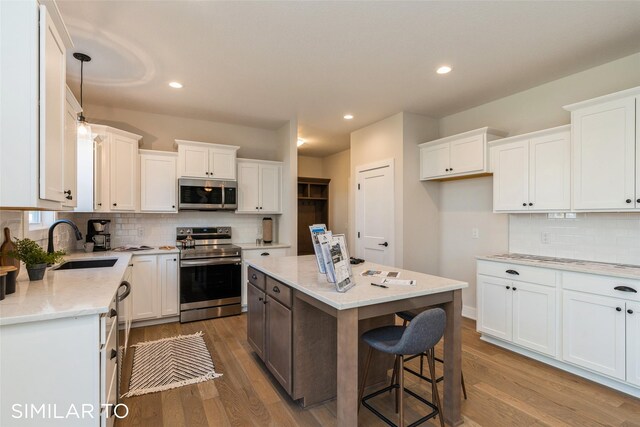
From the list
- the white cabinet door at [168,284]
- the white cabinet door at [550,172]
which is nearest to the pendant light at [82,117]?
the white cabinet door at [168,284]

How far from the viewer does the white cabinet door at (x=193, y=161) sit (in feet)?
14.0

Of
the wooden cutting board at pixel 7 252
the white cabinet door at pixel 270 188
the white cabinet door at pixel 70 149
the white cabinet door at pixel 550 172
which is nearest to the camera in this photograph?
the wooden cutting board at pixel 7 252

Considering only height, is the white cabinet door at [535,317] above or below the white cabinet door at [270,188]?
below

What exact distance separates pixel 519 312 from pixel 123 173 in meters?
4.73

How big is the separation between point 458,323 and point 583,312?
4.70 ft

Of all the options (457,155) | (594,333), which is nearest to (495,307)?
(594,333)

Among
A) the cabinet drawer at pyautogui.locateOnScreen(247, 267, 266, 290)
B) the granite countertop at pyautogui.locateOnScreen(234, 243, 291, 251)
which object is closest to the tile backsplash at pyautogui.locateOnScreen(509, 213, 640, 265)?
the cabinet drawer at pyautogui.locateOnScreen(247, 267, 266, 290)

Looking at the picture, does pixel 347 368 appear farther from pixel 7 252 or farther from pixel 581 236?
pixel 581 236

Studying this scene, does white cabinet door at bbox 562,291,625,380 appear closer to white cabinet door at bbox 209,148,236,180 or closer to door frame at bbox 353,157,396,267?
door frame at bbox 353,157,396,267

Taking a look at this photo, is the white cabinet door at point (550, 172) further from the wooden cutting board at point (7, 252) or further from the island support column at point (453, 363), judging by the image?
the wooden cutting board at point (7, 252)

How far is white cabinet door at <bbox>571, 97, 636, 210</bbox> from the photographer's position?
250 centimetres

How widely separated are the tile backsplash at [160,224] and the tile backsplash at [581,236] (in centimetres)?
369

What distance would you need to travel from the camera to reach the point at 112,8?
217 centimetres

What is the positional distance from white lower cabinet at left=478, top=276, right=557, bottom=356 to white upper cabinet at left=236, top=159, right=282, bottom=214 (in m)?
3.09
